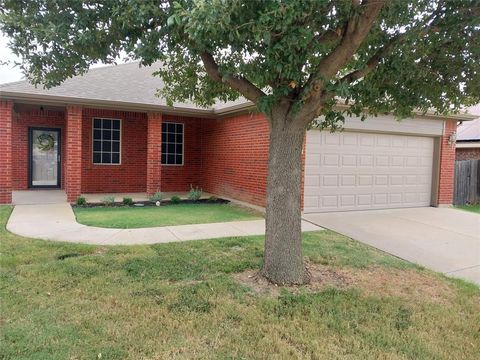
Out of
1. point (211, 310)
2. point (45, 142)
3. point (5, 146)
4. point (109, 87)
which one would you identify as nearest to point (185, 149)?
point (109, 87)

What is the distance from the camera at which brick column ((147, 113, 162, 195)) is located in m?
11.9

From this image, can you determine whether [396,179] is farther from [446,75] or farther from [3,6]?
[3,6]

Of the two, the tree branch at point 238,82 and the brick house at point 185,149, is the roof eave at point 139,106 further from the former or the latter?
the tree branch at point 238,82

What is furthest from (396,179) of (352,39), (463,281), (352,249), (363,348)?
(363,348)

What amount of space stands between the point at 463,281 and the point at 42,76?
644cm

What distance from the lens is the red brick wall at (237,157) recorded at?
1035 cm

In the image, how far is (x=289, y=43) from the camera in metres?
3.62

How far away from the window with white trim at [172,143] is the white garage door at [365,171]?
5.90 m

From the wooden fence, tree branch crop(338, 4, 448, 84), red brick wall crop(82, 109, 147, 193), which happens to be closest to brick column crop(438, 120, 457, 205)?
the wooden fence

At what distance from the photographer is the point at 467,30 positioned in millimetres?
4578

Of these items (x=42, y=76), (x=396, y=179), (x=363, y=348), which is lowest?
(x=363, y=348)

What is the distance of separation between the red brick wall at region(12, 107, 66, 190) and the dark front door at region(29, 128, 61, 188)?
0.61 ft

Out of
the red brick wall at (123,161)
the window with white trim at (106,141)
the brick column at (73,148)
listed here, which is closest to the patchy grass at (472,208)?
the red brick wall at (123,161)

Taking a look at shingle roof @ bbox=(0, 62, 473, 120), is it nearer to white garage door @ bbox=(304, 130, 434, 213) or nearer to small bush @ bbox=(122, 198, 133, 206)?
white garage door @ bbox=(304, 130, 434, 213)
